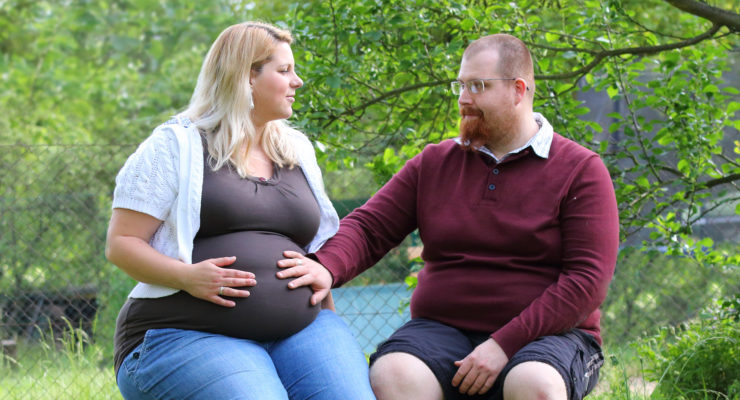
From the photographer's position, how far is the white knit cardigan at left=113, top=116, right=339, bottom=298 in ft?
7.86

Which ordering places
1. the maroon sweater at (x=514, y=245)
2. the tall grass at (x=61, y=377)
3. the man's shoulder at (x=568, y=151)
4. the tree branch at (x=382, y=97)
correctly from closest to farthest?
the maroon sweater at (x=514, y=245) → the man's shoulder at (x=568, y=151) → the tree branch at (x=382, y=97) → the tall grass at (x=61, y=377)

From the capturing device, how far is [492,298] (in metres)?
2.58

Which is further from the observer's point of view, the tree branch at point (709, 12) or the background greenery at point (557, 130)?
the background greenery at point (557, 130)

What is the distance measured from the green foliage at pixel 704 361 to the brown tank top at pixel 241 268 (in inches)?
74.7

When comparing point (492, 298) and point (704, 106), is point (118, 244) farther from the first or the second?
point (704, 106)

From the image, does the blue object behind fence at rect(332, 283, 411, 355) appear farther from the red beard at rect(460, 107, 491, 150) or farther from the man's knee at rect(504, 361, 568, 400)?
the man's knee at rect(504, 361, 568, 400)

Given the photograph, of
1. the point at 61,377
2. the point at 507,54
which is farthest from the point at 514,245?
the point at 61,377

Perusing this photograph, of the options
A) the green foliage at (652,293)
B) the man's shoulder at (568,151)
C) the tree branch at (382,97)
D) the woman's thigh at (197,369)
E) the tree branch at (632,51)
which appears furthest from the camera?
the green foliage at (652,293)

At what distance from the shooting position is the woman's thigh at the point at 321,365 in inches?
92.7

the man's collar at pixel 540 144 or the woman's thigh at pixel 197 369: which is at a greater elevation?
the man's collar at pixel 540 144

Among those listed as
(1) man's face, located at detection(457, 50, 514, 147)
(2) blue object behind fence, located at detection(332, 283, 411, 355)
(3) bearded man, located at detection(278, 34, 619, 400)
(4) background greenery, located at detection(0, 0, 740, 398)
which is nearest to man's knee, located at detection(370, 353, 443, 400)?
(3) bearded man, located at detection(278, 34, 619, 400)

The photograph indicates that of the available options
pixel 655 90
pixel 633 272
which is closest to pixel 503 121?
pixel 655 90

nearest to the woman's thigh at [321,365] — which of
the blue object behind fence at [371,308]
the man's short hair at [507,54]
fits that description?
the man's short hair at [507,54]

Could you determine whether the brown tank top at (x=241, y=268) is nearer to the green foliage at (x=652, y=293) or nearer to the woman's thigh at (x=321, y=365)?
the woman's thigh at (x=321, y=365)
